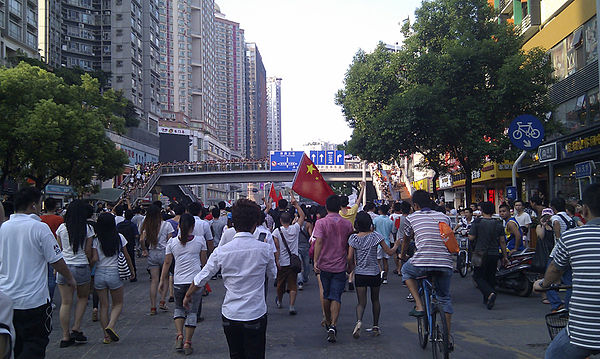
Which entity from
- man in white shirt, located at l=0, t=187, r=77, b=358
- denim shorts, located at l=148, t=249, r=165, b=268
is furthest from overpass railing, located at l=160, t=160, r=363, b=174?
man in white shirt, located at l=0, t=187, r=77, b=358

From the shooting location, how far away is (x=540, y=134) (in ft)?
34.9

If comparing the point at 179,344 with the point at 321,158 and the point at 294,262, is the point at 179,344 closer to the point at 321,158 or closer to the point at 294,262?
the point at 294,262

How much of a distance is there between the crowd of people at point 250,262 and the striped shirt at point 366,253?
0.01m

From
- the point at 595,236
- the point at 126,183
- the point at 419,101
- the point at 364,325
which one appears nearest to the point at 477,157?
the point at 419,101

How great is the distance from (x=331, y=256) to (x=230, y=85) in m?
149

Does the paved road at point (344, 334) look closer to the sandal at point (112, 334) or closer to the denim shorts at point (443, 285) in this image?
the sandal at point (112, 334)

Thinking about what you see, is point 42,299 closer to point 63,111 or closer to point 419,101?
point 419,101

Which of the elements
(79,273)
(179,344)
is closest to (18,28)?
(79,273)

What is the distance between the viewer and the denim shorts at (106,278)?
21.6ft

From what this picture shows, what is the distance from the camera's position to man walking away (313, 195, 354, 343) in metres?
6.78

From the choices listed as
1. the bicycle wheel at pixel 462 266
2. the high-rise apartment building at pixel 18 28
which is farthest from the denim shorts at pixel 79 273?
the high-rise apartment building at pixel 18 28

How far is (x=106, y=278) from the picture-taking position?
660cm

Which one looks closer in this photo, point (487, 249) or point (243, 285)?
point (243, 285)

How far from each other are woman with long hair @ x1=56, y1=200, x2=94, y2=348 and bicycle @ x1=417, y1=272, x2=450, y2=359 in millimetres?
4193
